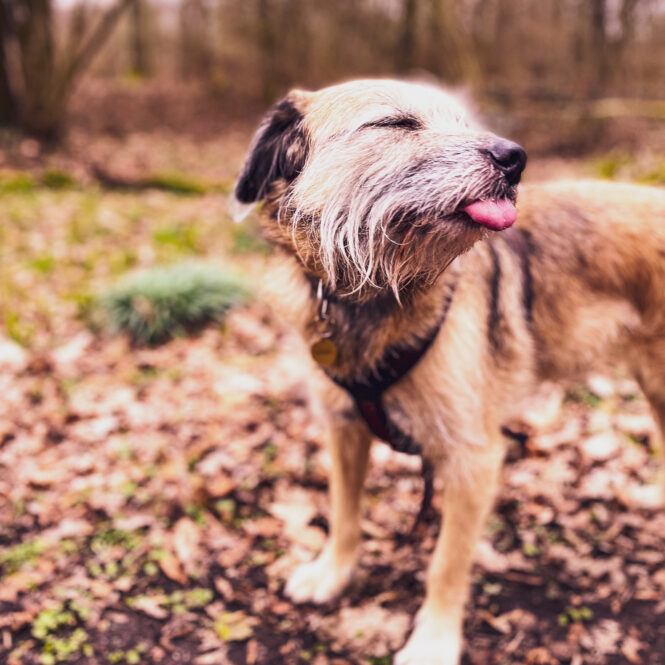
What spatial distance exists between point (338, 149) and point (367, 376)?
31.7 inches

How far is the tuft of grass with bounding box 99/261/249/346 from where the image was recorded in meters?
4.83

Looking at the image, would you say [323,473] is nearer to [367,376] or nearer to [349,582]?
[349,582]

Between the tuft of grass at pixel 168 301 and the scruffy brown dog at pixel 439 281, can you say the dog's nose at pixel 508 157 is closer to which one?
the scruffy brown dog at pixel 439 281

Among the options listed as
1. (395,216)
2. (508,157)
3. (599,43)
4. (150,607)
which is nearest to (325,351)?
(395,216)

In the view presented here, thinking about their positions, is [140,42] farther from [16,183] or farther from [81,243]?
[81,243]

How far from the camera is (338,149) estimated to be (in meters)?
1.88

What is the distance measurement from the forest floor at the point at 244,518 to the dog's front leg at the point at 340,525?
9 centimetres

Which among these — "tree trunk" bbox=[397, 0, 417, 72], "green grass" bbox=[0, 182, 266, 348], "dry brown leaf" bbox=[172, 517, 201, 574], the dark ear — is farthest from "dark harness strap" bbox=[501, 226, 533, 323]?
"tree trunk" bbox=[397, 0, 417, 72]

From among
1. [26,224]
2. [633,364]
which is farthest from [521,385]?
[26,224]

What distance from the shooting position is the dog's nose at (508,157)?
171 centimetres

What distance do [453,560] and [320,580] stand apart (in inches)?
29.3

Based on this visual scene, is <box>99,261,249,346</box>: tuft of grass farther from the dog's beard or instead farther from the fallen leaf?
the dog's beard

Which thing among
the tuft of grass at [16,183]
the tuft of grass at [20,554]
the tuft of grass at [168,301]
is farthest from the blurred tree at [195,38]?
the tuft of grass at [20,554]

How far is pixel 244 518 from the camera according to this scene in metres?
3.31
